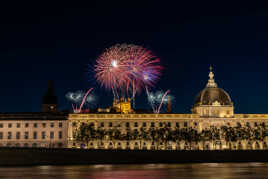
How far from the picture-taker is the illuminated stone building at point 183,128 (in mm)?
130625

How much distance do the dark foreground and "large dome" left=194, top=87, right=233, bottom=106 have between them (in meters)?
81.1

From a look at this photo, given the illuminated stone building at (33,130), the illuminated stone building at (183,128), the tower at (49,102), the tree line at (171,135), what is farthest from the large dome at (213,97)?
the tower at (49,102)

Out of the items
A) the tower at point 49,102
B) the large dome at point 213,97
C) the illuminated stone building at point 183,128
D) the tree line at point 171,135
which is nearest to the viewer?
the tree line at point 171,135

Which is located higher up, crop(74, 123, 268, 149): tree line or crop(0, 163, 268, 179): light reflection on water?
crop(74, 123, 268, 149): tree line

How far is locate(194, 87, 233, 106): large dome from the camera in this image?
159 metres

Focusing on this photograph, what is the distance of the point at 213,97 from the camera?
16012 cm

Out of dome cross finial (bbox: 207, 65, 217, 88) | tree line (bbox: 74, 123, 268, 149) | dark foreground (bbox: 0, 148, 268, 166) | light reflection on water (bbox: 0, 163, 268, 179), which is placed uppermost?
dome cross finial (bbox: 207, 65, 217, 88)

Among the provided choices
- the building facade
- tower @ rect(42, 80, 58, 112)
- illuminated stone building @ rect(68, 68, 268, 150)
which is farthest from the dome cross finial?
tower @ rect(42, 80, 58, 112)

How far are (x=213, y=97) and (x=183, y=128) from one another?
29091 millimetres

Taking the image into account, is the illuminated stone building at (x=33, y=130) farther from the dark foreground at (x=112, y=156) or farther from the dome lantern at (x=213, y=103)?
the dark foreground at (x=112, y=156)

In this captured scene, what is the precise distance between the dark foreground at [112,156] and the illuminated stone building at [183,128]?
1980 inches

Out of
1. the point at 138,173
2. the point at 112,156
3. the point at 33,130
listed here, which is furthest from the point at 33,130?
the point at 138,173

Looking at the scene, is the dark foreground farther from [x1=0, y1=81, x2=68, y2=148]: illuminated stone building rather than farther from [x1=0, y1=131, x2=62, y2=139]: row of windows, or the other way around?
[x1=0, y1=131, x2=62, y2=139]: row of windows

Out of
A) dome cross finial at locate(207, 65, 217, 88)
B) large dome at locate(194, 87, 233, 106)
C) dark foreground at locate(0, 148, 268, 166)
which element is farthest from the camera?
dome cross finial at locate(207, 65, 217, 88)
